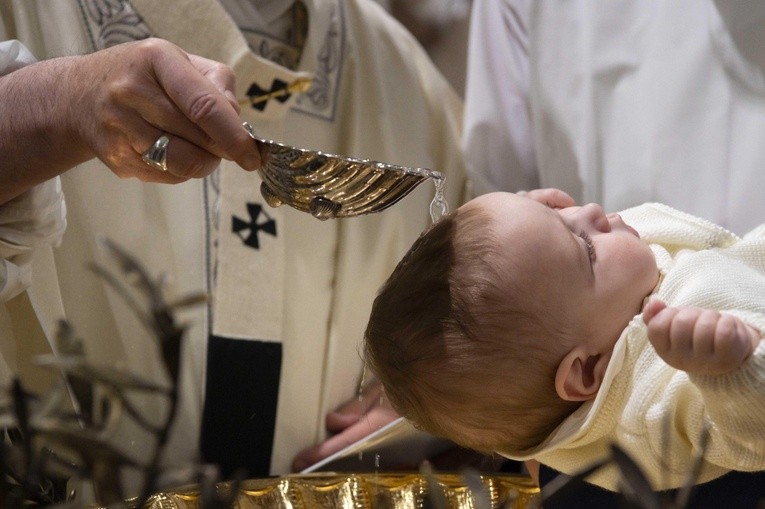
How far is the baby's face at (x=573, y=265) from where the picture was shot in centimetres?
108

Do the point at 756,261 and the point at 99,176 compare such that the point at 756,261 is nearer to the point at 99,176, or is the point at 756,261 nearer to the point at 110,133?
the point at 110,133

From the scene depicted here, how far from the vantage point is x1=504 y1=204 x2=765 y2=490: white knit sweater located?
95 cm

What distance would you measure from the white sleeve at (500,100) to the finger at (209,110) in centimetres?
107

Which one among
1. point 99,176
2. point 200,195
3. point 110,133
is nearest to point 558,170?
point 200,195

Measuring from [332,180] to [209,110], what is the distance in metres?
0.15

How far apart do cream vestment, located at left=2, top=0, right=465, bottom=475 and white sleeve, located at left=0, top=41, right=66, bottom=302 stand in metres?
0.29

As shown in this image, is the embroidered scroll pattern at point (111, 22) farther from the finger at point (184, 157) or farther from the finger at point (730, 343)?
the finger at point (730, 343)

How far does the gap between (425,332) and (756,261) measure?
18.7 inches

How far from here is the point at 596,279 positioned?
3.67ft

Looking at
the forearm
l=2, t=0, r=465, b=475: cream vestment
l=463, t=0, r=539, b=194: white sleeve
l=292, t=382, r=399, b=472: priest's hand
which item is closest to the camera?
the forearm

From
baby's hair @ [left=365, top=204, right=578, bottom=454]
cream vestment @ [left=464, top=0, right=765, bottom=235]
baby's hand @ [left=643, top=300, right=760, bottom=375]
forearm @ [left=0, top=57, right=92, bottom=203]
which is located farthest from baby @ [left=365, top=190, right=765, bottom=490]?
cream vestment @ [left=464, top=0, right=765, bottom=235]

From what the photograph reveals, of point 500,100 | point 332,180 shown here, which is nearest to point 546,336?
point 332,180

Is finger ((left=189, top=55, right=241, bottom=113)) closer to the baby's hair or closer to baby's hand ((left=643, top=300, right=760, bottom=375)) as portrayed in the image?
the baby's hair

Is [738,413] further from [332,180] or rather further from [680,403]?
[332,180]
